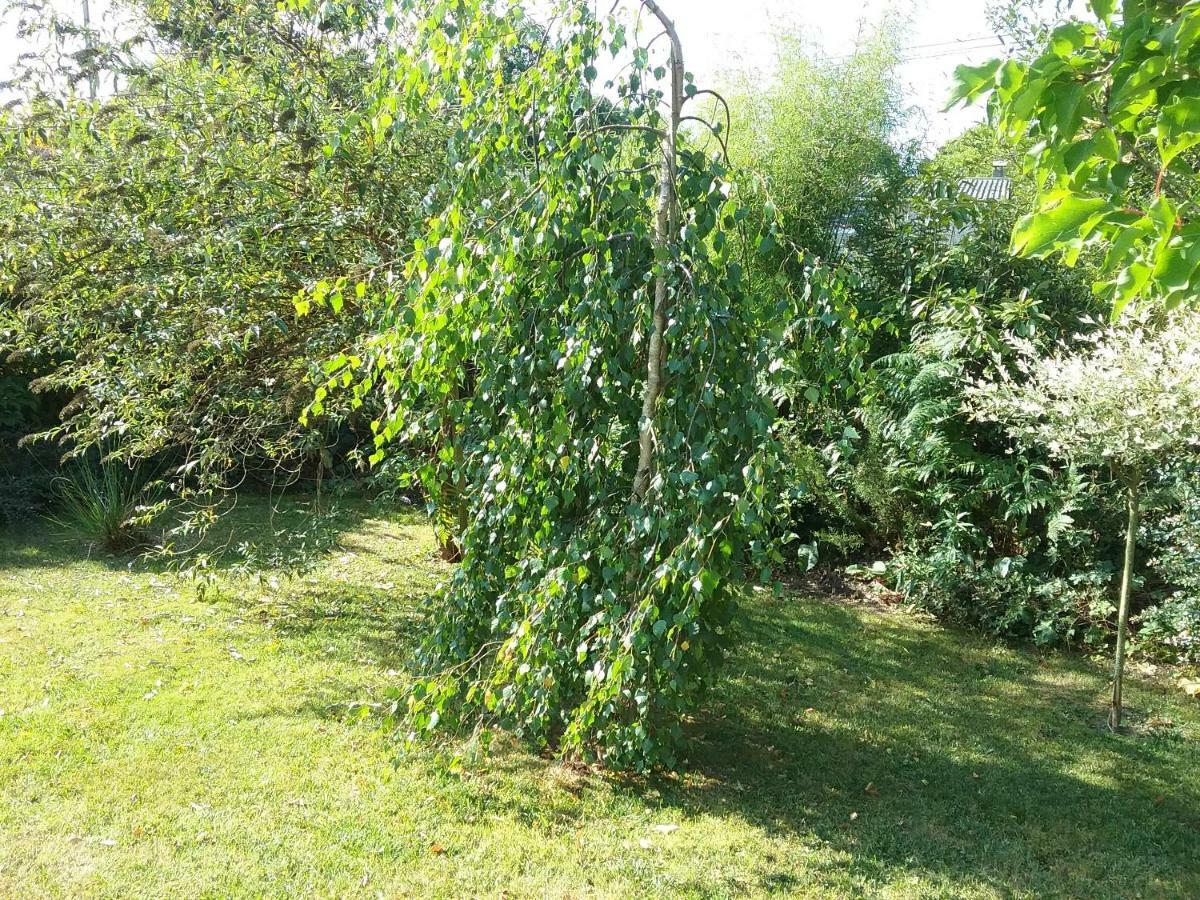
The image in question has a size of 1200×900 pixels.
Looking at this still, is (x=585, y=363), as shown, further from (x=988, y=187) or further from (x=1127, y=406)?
(x=988, y=187)

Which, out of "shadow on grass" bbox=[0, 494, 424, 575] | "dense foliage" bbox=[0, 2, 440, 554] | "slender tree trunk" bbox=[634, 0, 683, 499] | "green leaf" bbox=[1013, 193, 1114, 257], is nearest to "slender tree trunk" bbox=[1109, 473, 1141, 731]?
"slender tree trunk" bbox=[634, 0, 683, 499]

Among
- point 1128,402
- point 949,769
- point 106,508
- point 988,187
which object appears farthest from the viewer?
point 988,187

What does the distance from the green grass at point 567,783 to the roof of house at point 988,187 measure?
3668 mm

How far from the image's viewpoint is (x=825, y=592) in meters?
7.29

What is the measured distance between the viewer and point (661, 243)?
345 cm

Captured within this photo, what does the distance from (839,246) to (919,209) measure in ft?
2.28

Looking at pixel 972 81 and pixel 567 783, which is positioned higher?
pixel 972 81

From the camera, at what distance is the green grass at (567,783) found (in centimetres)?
332

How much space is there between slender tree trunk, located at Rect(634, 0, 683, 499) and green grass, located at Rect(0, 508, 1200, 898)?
4.52 feet

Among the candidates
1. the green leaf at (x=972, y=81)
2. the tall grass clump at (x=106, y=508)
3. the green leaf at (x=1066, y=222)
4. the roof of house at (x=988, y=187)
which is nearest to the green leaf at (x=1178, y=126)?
the green leaf at (x=1066, y=222)

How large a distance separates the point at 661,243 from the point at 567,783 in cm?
224

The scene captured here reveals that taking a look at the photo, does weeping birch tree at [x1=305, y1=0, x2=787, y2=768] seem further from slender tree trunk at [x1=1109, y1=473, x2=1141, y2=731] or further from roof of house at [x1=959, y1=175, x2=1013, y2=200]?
roof of house at [x1=959, y1=175, x2=1013, y2=200]

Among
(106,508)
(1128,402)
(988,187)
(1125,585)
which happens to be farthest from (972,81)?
(988,187)

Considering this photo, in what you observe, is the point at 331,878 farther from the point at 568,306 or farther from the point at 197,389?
the point at 197,389
